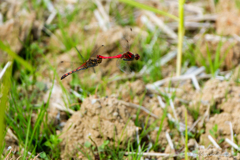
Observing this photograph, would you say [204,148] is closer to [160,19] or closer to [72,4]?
[160,19]

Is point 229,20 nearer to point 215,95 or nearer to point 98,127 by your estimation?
point 215,95

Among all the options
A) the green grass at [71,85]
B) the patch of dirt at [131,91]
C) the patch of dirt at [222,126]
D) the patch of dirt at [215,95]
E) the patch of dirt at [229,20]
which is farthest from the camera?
the patch of dirt at [229,20]

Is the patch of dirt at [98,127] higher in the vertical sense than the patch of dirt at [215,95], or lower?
higher

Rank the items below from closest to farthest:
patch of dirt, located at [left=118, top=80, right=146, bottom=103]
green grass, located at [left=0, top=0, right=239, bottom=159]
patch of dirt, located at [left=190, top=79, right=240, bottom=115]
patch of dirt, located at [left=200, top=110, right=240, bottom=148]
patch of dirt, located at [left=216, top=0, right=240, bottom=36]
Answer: green grass, located at [left=0, top=0, right=239, bottom=159], patch of dirt, located at [left=200, top=110, right=240, bottom=148], patch of dirt, located at [left=190, top=79, right=240, bottom=115], patch of dirt, located at [left=118, top=80, right=146, bottom=103], patch of dirt, located at [left=216, top=0, right=240, bottom=36]

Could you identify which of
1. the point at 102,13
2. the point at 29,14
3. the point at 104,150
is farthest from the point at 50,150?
the point at 102,13

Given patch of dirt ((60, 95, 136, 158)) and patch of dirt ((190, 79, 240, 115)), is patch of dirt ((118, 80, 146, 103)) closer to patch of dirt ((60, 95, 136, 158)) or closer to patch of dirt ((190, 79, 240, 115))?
patch of dirt ((60, 95, 136, 158))

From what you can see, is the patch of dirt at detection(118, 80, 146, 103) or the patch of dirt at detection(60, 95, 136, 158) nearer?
the patch of dirt at detection(60, 95, 136, 158)

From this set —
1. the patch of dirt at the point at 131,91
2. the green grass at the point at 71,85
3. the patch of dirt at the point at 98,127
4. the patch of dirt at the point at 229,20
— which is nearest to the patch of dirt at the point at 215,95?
the green grass at the point at 71,85

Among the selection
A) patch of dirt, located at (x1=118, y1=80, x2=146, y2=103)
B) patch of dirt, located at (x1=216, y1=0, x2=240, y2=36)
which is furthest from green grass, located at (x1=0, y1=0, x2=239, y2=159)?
patch of dirt, located at (x1=216, y1=0, x2=240, y2=36)

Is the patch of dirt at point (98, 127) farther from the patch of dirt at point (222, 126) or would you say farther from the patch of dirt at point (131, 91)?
the patch of dirt at point (222, 126)

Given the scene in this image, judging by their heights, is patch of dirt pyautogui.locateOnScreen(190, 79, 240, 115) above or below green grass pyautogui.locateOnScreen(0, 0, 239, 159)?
below
